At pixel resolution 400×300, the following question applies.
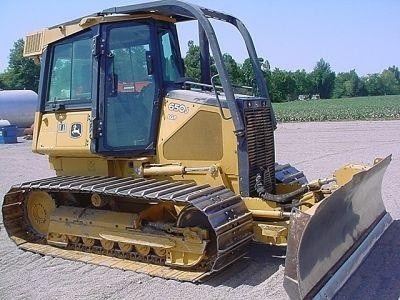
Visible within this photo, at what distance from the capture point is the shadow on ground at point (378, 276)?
15.3 feet

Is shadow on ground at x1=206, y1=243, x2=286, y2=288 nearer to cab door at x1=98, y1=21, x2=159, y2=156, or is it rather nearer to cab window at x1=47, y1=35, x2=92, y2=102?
cab door at x1=98, y1=21, x2=159, y2=156

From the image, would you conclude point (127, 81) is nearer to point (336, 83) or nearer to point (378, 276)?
point (378, 276)

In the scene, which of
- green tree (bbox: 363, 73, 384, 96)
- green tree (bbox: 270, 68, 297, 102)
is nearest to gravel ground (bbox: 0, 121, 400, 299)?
green tree (bbox: 270, 68, 297, 102)

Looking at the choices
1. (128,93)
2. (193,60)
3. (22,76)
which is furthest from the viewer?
(22,76)

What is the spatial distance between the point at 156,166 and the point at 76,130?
115 cm

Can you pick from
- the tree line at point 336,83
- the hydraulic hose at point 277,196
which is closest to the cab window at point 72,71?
the hydraulic hose at point 277,196

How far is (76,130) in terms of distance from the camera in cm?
640

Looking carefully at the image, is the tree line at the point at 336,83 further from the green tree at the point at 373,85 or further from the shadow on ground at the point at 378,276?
the shadow on ground at the point at 378,276

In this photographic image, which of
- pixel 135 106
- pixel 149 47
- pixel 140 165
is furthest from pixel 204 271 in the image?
pixel 149 47

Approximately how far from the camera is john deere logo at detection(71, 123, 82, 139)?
6.36 m

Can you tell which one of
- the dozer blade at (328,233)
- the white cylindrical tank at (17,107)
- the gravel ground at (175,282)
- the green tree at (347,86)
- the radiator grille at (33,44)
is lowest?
the gravel ground at (175,282)

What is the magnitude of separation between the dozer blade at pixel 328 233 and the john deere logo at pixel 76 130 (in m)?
3.17

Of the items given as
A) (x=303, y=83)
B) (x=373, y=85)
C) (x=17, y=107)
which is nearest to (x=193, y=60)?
(x=17, y=107)

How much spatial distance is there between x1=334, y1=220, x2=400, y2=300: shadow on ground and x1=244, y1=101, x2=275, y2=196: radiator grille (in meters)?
1.39
